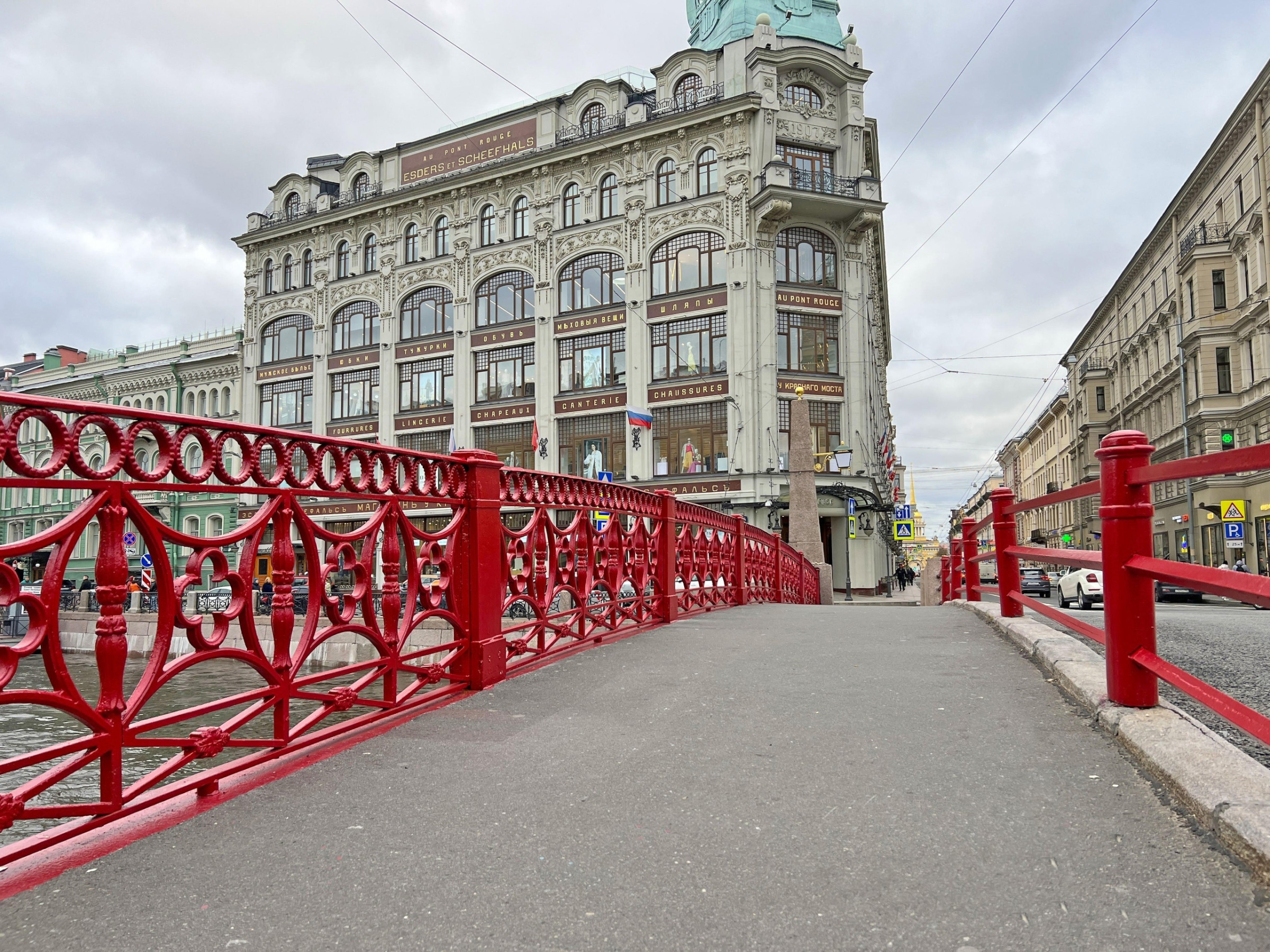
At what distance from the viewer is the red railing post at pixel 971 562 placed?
979cm

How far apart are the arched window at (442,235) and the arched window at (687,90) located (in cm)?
1222

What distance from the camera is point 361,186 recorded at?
42.0 metres

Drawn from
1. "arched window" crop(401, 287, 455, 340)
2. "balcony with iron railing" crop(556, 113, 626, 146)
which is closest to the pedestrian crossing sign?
"balcony with iron railing" crop(556, 113, 626, 146)

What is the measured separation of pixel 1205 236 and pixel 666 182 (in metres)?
24.1

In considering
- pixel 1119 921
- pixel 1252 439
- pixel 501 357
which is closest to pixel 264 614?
pixel 501 357

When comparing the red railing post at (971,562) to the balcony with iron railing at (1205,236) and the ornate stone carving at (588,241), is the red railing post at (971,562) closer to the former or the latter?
the ornate stone carving at (588,241)

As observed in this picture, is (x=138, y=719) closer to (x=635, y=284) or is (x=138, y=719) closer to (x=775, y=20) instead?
(x=635, y=284)

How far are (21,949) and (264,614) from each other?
72.5 ft

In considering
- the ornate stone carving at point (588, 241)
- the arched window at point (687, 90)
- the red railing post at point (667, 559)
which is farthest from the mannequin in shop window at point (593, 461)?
the red railing post at point (667, 559)

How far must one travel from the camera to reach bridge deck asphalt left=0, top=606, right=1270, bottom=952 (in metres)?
1.97

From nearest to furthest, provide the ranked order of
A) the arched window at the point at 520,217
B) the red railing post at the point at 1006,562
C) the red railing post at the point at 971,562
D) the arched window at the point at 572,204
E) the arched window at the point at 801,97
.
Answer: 1. the red railing post at the point at 1006,562
2. the red railing post at the point at 971,562
3. the arched window at the point at 801,97
4. the arched window at the point at 572,204
5. the arched window at the point at 520,217

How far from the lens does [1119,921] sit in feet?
6.40

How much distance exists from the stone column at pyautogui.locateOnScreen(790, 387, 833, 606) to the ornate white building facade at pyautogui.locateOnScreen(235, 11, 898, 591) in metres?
7.80

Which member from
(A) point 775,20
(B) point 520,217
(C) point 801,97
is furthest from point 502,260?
(A) point 775,20
